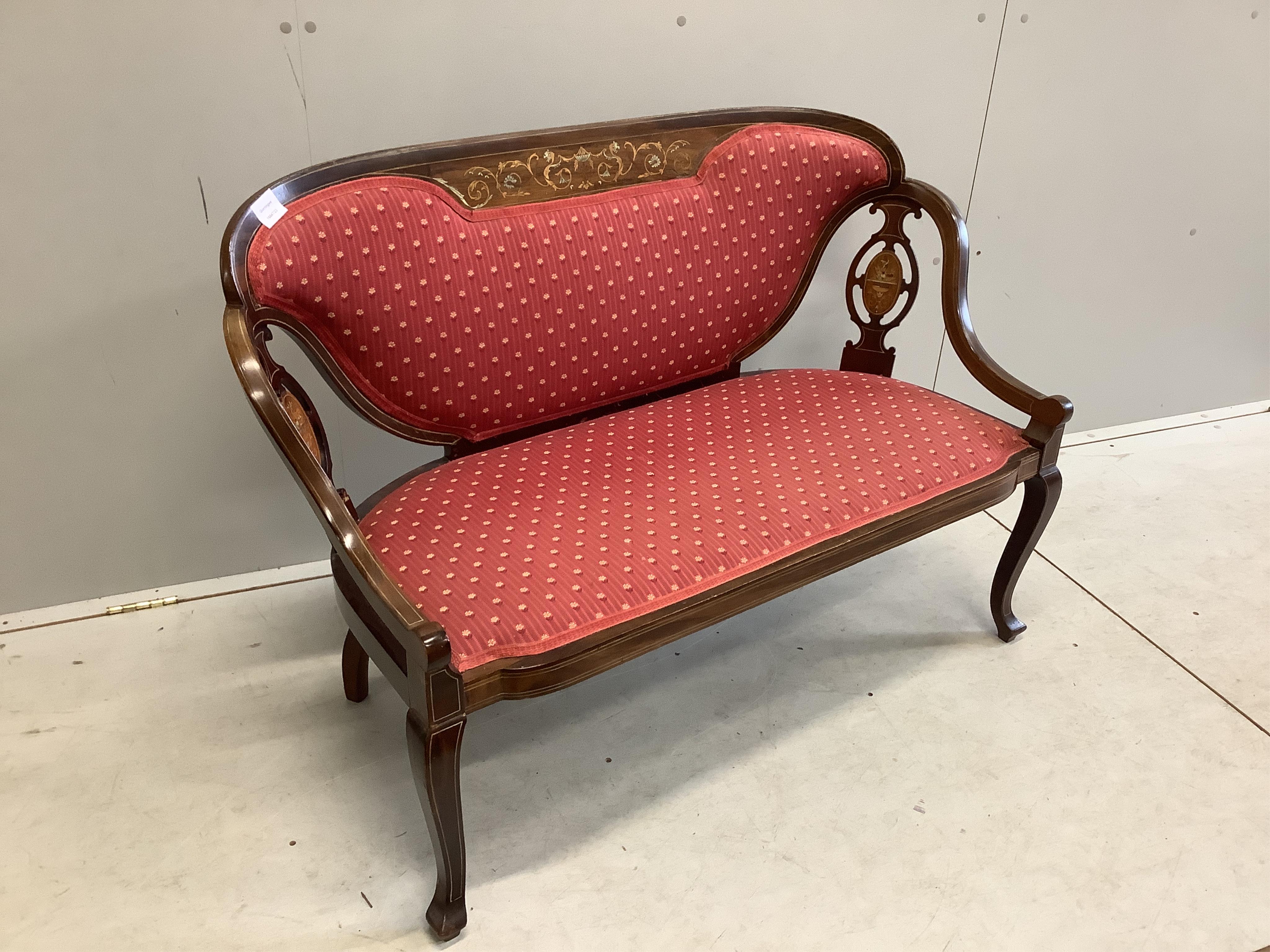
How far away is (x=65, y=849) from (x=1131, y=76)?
291cm

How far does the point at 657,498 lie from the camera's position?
168cm

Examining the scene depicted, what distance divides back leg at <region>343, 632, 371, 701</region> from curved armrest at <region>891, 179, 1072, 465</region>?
1.33m

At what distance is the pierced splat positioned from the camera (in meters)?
2.14

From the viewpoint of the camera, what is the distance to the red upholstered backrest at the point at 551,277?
1614mm

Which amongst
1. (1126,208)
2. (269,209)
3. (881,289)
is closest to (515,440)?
(269,209)

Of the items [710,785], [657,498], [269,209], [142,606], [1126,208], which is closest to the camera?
[269,209]

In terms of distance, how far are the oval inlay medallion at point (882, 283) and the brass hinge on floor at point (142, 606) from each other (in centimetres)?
171

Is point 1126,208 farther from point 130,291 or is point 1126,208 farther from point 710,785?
point 130,291

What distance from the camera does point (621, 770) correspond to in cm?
183

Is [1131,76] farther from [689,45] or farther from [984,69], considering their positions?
[689,45]

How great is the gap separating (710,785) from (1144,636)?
1.11 meters

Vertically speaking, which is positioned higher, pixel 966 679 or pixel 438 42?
pixel 438 42

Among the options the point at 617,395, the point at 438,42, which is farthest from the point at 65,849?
the point at 438,42

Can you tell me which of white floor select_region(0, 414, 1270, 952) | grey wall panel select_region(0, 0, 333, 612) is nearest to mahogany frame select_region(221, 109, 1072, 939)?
white floor select_region(0, 414, 1270, 952)
